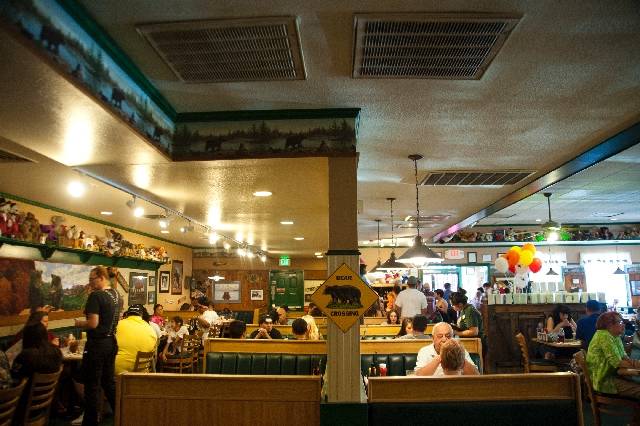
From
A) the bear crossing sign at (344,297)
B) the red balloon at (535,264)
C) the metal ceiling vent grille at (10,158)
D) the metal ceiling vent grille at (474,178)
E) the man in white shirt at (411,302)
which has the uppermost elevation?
the metal ceiling vent grille at (474,178)

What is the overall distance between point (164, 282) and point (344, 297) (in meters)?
11.1

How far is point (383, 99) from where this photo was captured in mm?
4098

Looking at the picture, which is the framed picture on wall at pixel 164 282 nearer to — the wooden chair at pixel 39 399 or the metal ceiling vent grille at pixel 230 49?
the wooden chair at pixel 39 399

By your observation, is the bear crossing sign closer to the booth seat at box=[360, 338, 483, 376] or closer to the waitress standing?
the booth seat at box=[360, 338, 483, 376]

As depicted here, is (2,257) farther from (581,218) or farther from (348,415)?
(581,218)

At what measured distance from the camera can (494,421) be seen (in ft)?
11.5

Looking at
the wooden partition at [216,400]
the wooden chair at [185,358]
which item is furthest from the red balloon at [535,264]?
the wooden partition at [216,400]

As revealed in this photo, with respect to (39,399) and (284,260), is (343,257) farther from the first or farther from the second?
(284,260)

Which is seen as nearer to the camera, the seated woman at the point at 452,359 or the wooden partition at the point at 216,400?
the wooden partition at the point at 216,400

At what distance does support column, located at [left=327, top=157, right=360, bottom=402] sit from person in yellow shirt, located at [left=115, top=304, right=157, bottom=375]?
335cm

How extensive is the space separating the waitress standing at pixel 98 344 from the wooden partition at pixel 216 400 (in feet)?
6.26

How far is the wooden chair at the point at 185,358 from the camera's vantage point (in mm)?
7652

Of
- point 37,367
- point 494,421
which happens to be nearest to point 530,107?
point 494,421

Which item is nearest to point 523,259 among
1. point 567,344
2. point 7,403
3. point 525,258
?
point 525,258
